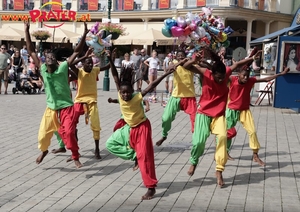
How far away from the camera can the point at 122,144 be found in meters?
5.94

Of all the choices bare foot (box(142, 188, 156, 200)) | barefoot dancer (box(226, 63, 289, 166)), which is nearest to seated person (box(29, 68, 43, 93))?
barefoot dancer (box(226, 63, 289, 166))

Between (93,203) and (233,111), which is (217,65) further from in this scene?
(93,203)

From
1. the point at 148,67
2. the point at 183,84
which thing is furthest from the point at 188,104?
the point at 148,67

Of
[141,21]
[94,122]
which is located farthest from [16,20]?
[94,122]

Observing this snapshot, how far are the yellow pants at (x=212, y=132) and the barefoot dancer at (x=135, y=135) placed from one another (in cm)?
76

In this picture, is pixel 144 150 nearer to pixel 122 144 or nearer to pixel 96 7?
pixel 122 144

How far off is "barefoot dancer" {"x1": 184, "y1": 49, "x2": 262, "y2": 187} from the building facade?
31706 millimetres

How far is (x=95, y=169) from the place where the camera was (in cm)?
693

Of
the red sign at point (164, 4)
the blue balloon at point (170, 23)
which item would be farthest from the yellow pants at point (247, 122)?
the red sign at point (164, 4)

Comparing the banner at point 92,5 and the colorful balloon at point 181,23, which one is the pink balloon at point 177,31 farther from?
the banner at point 92,5

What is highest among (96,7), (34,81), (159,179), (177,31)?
(96,7)

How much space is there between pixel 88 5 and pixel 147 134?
130 feet

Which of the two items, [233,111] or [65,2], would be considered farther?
[65,2]

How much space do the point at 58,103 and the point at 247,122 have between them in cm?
281
